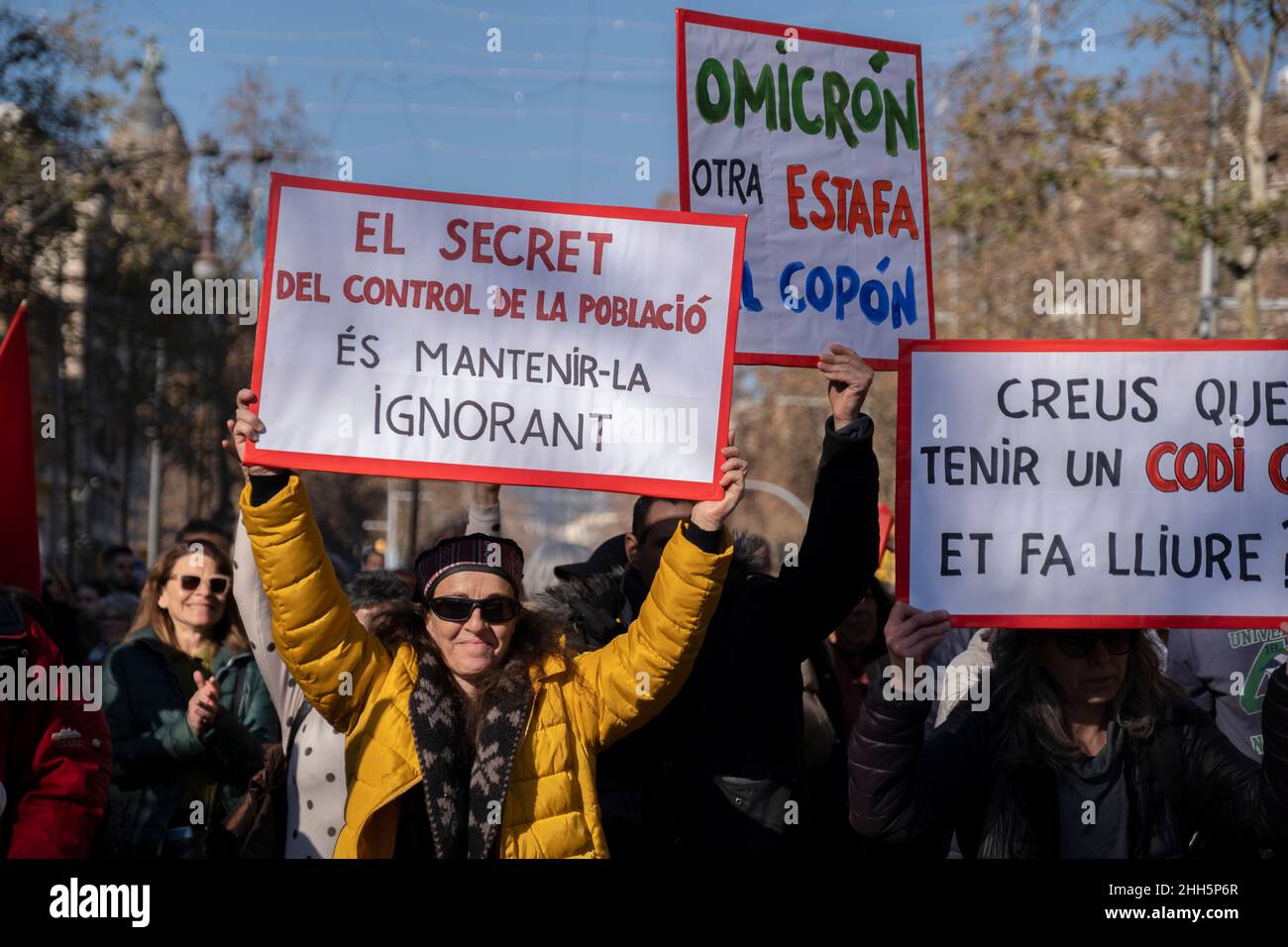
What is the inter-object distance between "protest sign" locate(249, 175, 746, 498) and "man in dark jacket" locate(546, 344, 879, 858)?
33 cm

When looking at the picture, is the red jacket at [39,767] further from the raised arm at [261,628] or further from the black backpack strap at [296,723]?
the black backpack strap at [296,723]

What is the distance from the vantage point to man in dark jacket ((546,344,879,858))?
13.7 ft

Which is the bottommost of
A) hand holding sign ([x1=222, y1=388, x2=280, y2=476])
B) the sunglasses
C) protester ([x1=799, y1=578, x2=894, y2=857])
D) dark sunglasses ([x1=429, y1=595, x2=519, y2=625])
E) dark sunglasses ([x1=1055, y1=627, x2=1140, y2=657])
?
protester ([x1=799, y1=578, x2=894, y2=857])

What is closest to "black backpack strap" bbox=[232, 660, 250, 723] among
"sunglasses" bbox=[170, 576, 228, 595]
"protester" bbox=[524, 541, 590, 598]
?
"sunglasses" bbox=[170, 576, 228, 595]

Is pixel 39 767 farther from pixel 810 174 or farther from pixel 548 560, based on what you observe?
pixel 548 560

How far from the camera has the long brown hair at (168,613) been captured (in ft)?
18.3

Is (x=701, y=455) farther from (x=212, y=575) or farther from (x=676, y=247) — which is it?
(x=212, y=575)

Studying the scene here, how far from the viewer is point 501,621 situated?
3973mm

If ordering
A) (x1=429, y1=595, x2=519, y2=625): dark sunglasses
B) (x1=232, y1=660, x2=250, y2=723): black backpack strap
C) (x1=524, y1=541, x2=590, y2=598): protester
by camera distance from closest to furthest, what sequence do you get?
(x1=429, y1=595, x2=519, y2=625): dark sunglasses
(x1=232, y1=660, x2=250, y2=723): black backpack strap
(x1=524, y1=541, x2=590, y2=598): protester

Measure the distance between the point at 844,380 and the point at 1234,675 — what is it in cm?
155

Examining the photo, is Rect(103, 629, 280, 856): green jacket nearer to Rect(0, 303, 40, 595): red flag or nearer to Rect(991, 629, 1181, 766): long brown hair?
Rect(0, 303, 40, 595): red flag

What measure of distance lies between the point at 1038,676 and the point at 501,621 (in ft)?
4.12

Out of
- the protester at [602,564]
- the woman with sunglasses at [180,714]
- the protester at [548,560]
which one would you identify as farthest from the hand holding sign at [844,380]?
the protester at [548,560]

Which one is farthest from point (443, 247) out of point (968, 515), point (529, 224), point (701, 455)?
point (968, 515)
